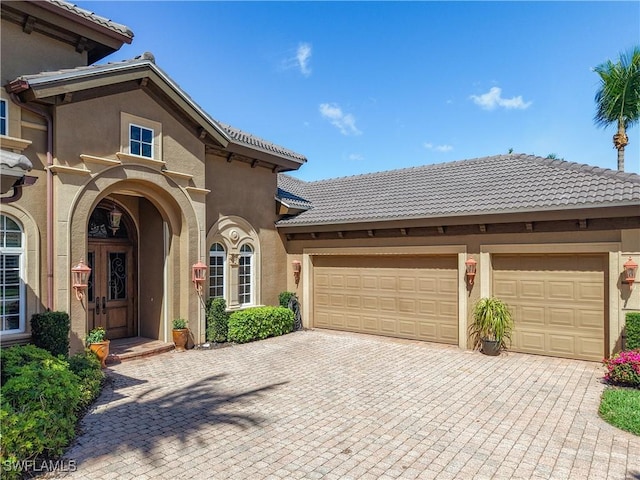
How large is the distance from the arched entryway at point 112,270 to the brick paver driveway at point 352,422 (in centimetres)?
249

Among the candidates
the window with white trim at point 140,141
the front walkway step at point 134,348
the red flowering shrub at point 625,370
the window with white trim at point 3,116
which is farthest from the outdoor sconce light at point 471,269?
the window with white trim at point 3,116

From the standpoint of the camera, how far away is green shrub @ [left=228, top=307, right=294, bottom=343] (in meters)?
11.3

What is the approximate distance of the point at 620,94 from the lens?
17.7 metres

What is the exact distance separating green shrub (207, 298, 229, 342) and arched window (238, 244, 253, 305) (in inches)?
52.8

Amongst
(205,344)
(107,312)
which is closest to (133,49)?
(107,312)

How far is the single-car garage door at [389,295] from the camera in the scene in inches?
442

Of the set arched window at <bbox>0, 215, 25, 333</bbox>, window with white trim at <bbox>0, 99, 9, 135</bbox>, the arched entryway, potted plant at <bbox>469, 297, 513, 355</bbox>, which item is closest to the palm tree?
potted plant at <bbox>469, 297, 513, 355</bbox>

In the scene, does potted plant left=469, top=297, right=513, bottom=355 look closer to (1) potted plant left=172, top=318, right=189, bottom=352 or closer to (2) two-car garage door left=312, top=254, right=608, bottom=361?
(2) two-car garage door left=312, top=254, right=608, bottom=361

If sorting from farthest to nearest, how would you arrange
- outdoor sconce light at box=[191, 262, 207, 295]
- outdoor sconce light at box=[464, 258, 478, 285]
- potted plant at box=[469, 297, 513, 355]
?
outdoor sconce light at box=[191, 262, 207, 295]
outdoor sconce light at box=[464, 258, 478, 285]
potted plant at box=[469, 297, 513, 355]

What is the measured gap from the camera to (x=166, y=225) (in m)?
10.8

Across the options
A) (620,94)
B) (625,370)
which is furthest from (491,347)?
(620,94)

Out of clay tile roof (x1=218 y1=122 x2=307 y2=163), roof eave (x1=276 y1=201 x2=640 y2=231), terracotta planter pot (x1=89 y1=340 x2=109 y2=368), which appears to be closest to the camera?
terracotta planter pot (x1=89 y1=340 x2=109 y2=368)

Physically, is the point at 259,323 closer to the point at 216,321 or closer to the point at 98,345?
the point at 216,321

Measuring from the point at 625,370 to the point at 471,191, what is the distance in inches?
228
